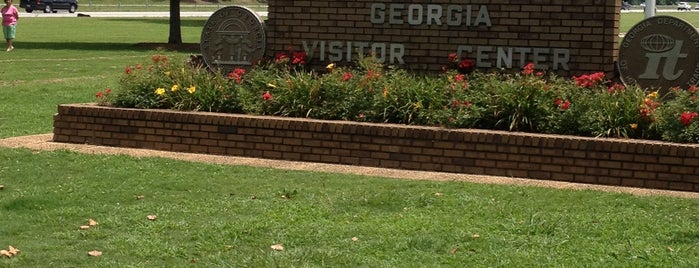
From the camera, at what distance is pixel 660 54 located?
10992 millimetres

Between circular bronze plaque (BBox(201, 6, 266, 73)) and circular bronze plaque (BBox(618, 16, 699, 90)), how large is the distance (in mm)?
3845

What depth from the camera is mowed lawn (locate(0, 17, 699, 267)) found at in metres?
6.68

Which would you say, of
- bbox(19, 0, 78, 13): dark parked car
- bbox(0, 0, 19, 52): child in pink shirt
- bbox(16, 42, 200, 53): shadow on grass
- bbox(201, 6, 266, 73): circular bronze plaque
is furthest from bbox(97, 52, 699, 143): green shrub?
bbox(19, 0, 78, 13): dark parked car

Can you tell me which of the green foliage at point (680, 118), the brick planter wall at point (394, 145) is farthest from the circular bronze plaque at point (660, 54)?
the brick planter wall at point (394, 145)

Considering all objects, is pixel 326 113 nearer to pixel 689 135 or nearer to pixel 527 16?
pixel 527 16

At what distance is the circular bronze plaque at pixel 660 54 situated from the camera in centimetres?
1088

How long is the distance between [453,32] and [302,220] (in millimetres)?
4699

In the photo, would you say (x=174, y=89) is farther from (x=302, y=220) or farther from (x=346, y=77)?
(x=302, y=220)

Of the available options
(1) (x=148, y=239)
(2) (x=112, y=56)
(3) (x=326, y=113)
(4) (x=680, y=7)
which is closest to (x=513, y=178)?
(3) (x=326, y=113)

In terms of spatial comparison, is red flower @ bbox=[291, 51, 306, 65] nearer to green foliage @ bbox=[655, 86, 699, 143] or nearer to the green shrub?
the green shrub

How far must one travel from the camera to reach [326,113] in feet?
35.4

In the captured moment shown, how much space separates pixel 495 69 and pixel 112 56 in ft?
59.7

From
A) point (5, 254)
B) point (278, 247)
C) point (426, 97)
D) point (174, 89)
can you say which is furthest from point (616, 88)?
point (5, 254)

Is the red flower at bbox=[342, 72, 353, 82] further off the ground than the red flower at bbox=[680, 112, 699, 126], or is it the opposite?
the red flower at bbox=[342, 72, 353, 82]
